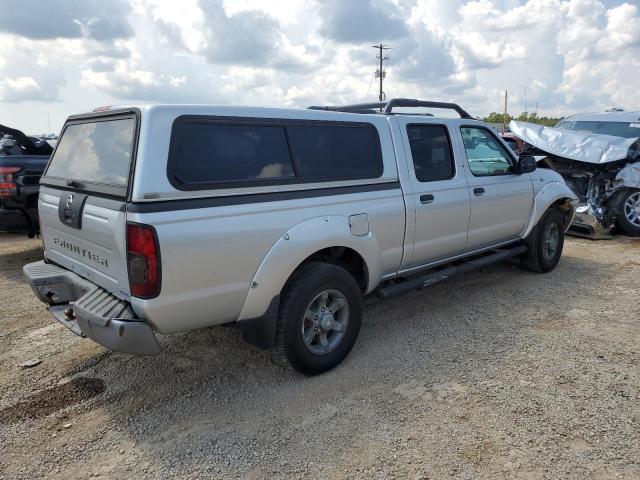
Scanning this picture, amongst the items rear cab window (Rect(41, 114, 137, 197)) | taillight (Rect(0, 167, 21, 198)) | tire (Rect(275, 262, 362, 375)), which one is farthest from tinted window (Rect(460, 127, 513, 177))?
taillight (Rect(0, 167, 21, 198))

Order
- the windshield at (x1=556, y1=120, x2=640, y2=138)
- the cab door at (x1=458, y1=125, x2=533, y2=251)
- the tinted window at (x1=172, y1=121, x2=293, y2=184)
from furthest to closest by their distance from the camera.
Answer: the windshield at (x1=556, y1=120, x2=640, y2=138), the cab door at (x1=458, y1=125, x2=533, y2=251), the tinted window at (x1=172, y1=121, x2=293, y2=184)

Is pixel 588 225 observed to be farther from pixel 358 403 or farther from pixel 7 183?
pixel 7 183

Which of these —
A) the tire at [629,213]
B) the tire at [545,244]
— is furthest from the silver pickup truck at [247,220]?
the tire at [629,213]

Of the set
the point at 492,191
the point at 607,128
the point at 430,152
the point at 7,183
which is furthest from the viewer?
the point at 607,128

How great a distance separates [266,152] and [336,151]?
0.65 metres

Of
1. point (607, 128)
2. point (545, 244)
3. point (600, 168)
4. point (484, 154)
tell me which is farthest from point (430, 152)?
point (607, 128)

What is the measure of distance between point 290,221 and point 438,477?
1.71 m

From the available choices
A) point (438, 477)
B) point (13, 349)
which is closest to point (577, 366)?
point (438, 477)

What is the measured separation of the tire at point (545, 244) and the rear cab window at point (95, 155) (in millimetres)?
4552

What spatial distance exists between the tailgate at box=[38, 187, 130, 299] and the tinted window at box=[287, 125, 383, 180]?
1.26 m

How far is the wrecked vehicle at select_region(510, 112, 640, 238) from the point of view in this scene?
8328 mm

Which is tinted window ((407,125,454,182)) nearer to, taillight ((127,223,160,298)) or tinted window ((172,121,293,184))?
tinted window ((172,121,293,184))

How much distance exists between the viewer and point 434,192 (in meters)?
4.43

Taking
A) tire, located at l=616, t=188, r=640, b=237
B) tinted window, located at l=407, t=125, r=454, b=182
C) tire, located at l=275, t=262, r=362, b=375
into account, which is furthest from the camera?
tire, located at l=616, t=188, r=640, b=237
